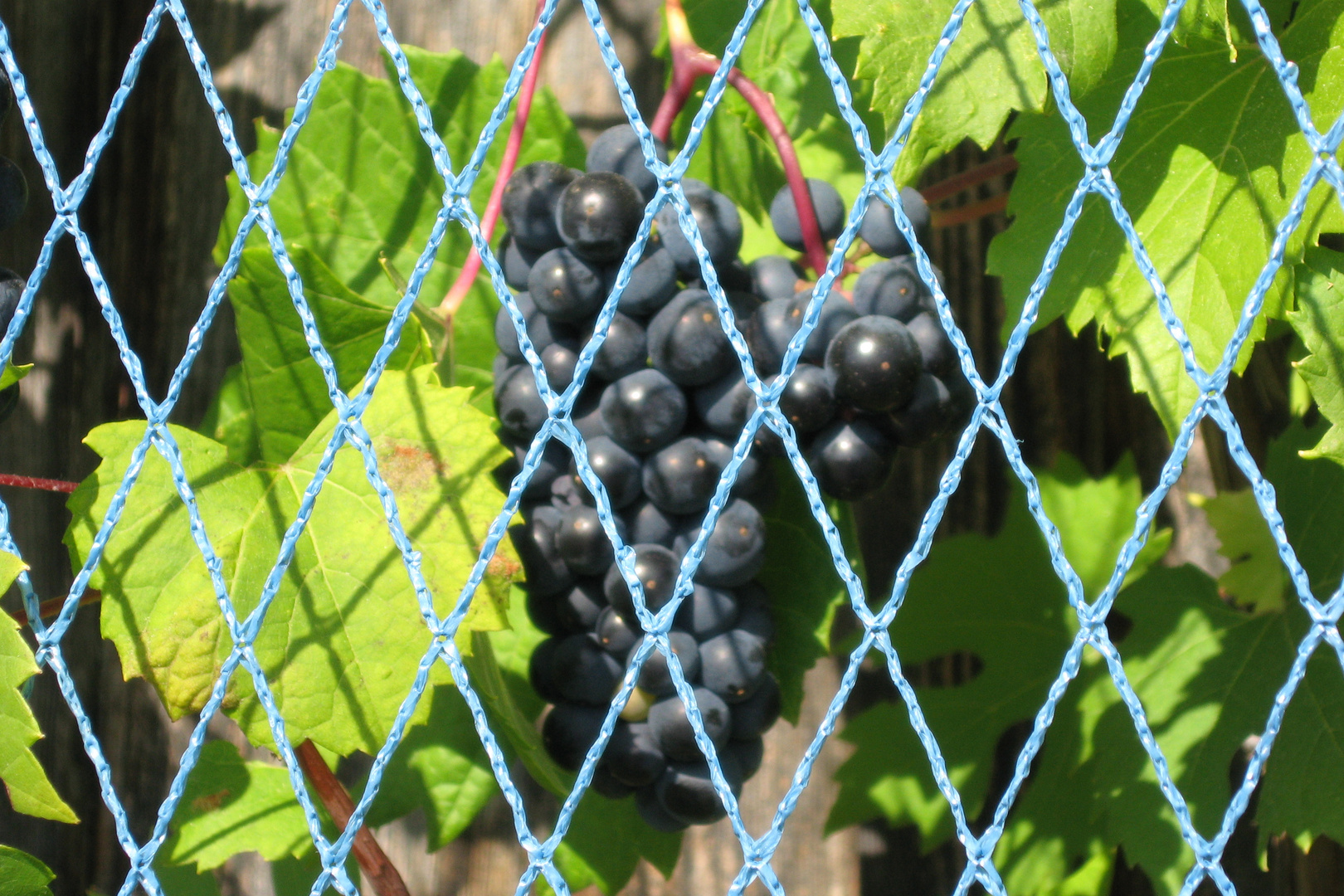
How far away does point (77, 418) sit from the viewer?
103 cm

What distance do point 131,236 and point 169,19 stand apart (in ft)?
0.72

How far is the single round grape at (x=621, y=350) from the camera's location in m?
0.72

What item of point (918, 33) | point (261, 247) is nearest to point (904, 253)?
point (918, 33)

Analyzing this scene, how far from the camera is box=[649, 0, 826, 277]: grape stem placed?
30.2 inches

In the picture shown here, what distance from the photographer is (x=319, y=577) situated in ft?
2.20

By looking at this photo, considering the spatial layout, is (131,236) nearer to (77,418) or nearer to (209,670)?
(77,418)

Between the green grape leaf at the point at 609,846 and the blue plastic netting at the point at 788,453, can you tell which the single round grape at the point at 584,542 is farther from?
the green grape leaf at the point at 609,846

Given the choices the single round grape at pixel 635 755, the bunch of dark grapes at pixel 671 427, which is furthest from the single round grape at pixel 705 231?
the single round grape at pixel 635 755

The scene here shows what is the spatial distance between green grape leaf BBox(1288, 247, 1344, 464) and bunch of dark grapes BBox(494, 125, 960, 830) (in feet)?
0.71

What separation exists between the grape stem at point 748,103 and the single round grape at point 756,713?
304 millimetres

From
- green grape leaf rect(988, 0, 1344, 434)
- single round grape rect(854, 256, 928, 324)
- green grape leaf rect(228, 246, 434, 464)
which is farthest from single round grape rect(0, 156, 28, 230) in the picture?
green grape leaf rect(988, 0, 1344, 434)

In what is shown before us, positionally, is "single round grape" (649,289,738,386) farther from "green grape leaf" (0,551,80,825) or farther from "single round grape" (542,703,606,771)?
"green grape leaf" (0,551,80,825)

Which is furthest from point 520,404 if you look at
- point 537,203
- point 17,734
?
point 17,734

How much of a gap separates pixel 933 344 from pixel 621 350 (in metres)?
0.21
